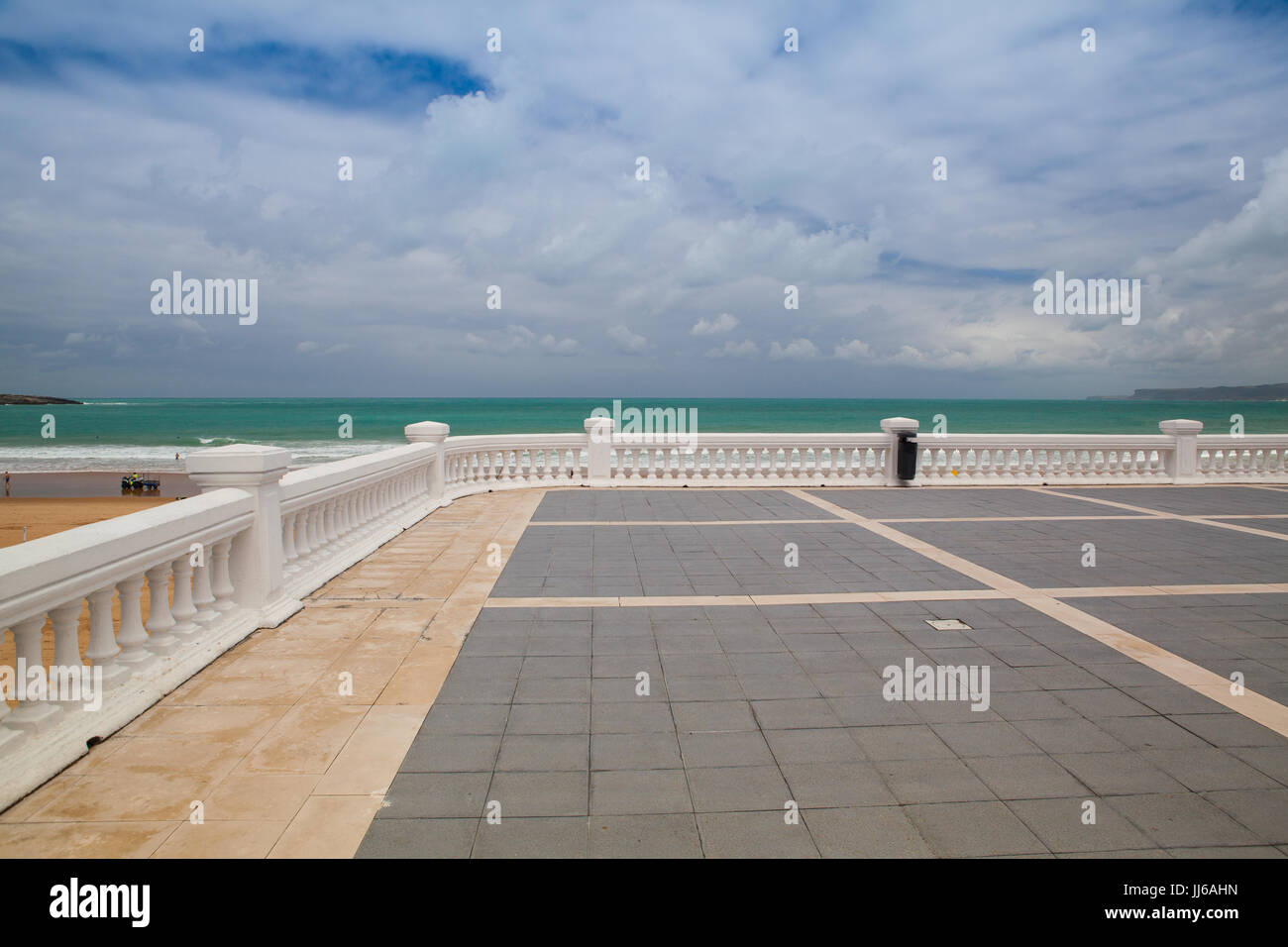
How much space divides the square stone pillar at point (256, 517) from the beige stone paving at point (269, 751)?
0.30 m

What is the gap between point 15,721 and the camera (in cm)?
329

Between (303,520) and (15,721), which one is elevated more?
(303,520)

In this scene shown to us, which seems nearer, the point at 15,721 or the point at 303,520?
the point at 15,721

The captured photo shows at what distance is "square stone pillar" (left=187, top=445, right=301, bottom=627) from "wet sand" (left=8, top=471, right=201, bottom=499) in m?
26.4

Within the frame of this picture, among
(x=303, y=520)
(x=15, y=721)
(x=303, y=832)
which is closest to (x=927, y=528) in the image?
(x=303, y=520)

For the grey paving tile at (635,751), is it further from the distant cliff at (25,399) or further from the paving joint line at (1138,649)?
the distant cliff at (25,399)

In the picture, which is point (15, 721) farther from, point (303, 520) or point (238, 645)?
point (303, 520)

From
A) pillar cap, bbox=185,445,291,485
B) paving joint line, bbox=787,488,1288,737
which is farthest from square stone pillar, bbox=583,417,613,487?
pillar cap, bbox=185,445,291,485

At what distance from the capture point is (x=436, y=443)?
11.4m

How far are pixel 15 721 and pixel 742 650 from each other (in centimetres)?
Answer: 388

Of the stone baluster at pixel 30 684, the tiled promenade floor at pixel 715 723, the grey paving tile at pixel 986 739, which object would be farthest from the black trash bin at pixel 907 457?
the stone baluster at pixel 30 684

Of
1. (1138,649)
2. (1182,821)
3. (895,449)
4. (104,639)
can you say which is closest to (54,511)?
(104,639)

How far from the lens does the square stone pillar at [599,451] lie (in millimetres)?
13953

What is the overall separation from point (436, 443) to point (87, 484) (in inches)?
1145
